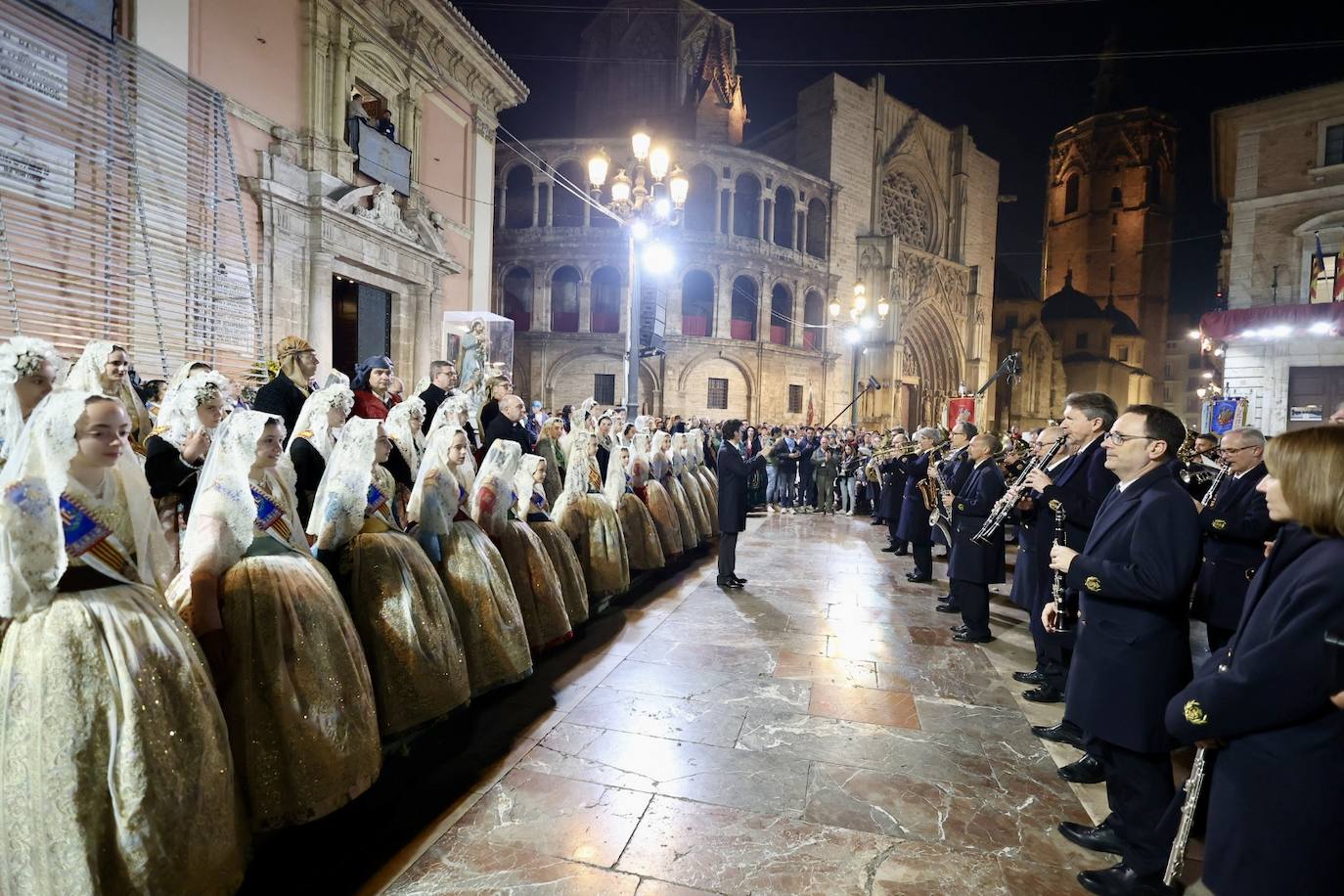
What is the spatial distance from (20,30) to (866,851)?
10459mm

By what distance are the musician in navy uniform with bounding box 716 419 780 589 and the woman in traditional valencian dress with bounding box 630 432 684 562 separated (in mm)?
778

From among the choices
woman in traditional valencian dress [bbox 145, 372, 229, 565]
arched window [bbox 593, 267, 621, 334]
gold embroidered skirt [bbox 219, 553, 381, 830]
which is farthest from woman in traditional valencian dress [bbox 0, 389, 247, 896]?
arched window [bbox 593, 267, 621, 334]

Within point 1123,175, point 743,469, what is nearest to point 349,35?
point 743,469

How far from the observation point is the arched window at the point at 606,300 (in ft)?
93.4

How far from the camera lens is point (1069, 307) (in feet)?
155

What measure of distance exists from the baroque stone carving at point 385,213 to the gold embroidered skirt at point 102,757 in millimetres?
11176

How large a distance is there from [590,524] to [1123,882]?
442cm

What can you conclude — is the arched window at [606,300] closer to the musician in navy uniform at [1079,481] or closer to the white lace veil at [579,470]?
the white lace veil at [579,470]

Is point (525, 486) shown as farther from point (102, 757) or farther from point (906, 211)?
point (906, 211)

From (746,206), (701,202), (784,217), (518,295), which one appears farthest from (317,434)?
(784,217)

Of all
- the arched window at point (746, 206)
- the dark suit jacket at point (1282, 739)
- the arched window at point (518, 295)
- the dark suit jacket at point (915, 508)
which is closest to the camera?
the dark suit jacket at point (1282, 739)

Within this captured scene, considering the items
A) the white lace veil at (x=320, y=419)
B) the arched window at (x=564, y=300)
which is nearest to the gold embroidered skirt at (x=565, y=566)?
the white lace veil at (x=320, y=419)

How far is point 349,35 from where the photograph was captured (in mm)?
11531

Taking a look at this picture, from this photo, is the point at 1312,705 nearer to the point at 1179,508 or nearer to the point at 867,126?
the point at 1179,508
